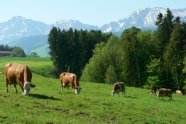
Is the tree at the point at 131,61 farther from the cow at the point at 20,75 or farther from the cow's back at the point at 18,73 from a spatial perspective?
the cow's back at the point at 18,73

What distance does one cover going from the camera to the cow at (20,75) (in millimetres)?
26469

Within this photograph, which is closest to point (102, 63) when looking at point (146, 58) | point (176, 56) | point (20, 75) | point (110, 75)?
point (110, 75)

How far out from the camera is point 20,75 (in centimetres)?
2769

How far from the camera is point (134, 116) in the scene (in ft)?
84.1

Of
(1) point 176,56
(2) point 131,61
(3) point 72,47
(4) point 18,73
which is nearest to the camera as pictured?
(4) point 18,73

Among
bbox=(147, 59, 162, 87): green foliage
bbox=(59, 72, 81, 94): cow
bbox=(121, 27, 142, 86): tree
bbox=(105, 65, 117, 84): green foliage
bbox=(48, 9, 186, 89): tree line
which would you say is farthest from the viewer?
bbox=(105, 65, 117, 84): green foliage

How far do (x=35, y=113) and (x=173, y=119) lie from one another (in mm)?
11146

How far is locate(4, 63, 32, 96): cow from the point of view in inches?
1042

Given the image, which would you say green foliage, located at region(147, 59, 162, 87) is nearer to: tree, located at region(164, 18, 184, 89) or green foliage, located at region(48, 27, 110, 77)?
tree, located at region(164, 18, 184, 89)

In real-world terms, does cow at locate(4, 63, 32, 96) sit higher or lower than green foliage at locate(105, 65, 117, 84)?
higher

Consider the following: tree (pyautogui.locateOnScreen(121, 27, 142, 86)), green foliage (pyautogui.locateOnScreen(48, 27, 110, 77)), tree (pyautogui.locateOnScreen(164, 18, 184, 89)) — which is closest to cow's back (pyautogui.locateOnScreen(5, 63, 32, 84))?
tree (pyautogui.locateOnScreen(164, 18, 184, 89))

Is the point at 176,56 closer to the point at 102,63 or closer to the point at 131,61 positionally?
the point at 131,61

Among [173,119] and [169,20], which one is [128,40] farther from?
[173,119]

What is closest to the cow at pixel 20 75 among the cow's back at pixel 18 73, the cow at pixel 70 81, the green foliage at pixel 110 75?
the cow's back at pixel 18 73
